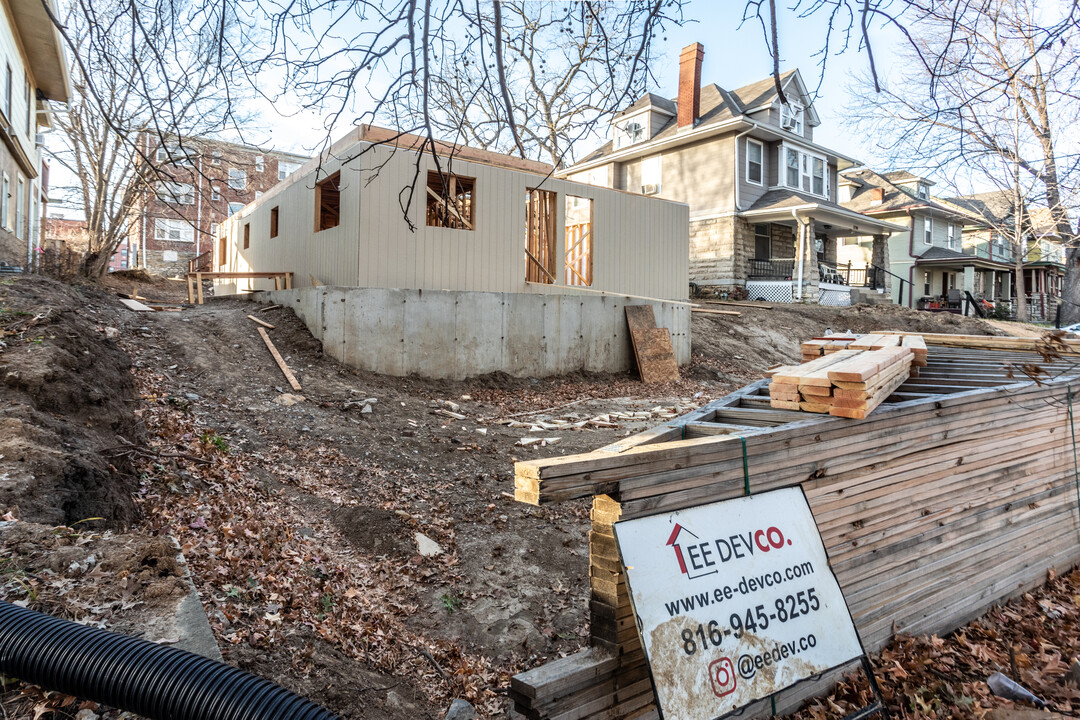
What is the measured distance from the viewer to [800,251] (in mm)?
22469

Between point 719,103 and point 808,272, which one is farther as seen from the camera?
point 719,103

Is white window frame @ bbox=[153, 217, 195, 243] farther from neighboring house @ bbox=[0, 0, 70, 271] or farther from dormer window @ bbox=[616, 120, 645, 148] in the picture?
dormer window @ bbox=[616, 120, 645, 148]

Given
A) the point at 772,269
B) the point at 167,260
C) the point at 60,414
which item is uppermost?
the point at 167,260

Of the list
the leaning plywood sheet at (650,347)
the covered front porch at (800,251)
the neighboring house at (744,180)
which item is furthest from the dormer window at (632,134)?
the leaning plywood sheet at (650,347)

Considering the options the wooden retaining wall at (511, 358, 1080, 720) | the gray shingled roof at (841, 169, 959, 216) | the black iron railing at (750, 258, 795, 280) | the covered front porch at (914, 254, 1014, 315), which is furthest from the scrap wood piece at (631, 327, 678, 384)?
the gray shingled roof at (841, 169, 959, 216)

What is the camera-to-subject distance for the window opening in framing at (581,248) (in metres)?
14.3

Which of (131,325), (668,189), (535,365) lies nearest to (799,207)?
(668,189)

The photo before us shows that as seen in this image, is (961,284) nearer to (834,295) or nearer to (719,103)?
(834,295)

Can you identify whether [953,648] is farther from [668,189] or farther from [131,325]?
[668,189]

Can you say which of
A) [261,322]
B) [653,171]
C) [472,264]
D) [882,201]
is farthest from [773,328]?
[882,201]

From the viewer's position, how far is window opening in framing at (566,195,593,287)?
14.3m

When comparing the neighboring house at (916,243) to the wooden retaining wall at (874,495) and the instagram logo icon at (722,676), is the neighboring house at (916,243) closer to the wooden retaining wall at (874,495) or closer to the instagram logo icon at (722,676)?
the wooden retaining wall at (874,495)

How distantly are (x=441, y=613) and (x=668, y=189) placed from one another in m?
23.3

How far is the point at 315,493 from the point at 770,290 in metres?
20.7
